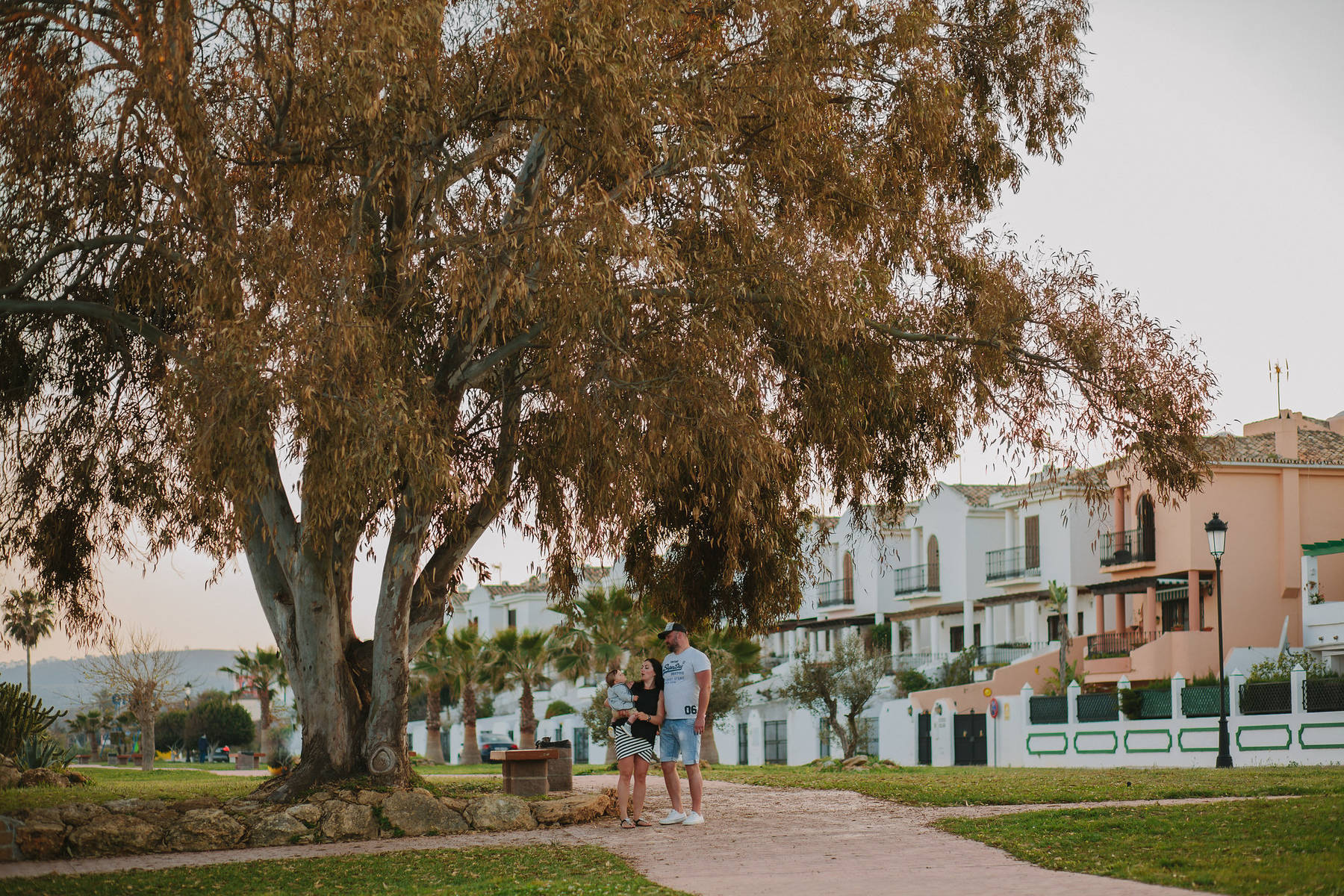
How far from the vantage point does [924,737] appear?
4019 centimetres

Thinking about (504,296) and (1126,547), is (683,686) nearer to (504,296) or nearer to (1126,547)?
(504,296)

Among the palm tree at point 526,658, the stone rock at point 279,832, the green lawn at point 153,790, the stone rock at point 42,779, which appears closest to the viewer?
the stone rock at point 279,832

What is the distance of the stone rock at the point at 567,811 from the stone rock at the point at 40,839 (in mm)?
4320

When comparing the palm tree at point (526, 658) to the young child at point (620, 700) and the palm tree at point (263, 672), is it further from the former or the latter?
the young child at point (620, 700)

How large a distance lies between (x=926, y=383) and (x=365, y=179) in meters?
6.75

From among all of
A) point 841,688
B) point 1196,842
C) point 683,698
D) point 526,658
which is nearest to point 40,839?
point 683,698

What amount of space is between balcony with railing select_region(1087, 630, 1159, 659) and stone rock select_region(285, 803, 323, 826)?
3357cm

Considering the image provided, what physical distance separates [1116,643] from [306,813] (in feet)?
118

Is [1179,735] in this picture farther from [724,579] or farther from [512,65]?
[512,65]

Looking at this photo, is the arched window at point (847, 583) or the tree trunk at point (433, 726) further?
the arched window at point (847, 583)

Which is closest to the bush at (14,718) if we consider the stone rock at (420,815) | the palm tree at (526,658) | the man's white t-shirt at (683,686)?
Answer: the stone rock at (420,815)

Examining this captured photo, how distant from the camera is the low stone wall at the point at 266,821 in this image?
1249cm

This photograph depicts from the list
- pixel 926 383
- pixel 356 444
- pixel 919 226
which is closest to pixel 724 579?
pixel 926 383

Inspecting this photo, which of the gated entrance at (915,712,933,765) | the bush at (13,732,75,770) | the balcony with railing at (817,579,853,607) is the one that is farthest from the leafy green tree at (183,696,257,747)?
the bush at (13,732,75,770)
